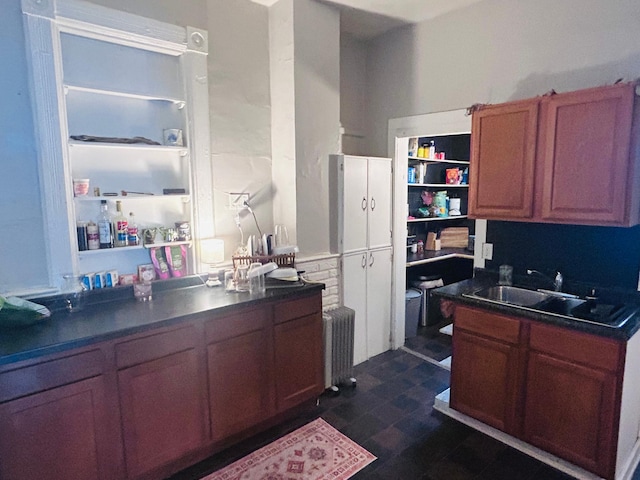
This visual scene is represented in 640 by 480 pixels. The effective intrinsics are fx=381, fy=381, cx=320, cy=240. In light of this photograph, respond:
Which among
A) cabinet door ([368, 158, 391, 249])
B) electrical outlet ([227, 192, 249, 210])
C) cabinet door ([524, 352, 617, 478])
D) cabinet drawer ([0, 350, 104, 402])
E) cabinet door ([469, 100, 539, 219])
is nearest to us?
cabinet drawer ([0, 350, 104, 402])

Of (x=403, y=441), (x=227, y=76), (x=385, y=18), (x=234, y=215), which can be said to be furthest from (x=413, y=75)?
(x=403, y=441)

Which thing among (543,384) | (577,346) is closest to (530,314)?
(577,346)

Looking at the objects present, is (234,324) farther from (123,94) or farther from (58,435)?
(123,94)

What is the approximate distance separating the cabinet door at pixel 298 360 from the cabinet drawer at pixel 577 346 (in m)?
1.36

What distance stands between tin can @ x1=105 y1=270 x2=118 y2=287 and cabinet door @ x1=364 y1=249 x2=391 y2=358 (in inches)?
79.8

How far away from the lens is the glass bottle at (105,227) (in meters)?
2.34

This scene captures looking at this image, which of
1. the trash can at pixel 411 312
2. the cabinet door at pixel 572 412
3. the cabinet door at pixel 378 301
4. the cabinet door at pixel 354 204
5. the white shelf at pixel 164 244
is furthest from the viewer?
the trash can at pixel 411 312

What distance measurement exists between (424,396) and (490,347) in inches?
31.6

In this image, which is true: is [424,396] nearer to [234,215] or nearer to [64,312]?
[234,215]

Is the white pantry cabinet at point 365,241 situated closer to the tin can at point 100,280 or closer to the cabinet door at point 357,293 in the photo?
the cabinet door at point 357,293

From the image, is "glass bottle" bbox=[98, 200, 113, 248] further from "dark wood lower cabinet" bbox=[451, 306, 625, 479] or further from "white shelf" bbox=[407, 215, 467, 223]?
"white shelf" bbox=[407, 215, 467, 223]

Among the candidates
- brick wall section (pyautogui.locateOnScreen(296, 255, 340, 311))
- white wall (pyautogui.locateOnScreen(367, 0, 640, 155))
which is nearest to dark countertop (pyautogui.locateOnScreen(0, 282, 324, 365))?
brick wall section (pyautogui.locateOnScreen(296, 255, 340, 311))

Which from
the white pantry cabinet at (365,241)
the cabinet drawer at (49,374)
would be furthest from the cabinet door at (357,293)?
the cabinet drawer at (49,374)

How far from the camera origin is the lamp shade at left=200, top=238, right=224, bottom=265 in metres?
2.62
